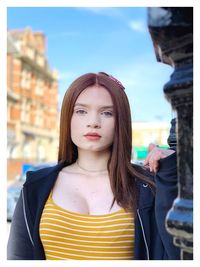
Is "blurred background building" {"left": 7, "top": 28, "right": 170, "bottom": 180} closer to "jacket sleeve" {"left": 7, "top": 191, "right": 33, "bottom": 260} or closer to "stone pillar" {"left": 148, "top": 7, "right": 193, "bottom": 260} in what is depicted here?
"jacket sleeve" {"left": 7, "top": 191, "right": 33, "bottom": 260}

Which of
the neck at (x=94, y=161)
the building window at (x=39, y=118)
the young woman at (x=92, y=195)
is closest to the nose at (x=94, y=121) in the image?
the young woman at (x=92, y=195)

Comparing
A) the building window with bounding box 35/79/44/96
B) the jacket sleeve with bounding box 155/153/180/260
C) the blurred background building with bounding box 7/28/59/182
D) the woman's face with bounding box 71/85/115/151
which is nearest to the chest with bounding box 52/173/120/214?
the woman's face with bounding box 71/85/115/151

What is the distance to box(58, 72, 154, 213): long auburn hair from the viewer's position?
120 cm

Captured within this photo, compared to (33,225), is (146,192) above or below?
above

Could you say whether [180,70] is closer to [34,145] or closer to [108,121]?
[108,121]

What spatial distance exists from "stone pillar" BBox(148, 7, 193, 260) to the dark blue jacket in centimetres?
15

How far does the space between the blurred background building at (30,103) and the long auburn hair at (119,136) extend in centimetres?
1874

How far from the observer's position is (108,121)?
1.20m

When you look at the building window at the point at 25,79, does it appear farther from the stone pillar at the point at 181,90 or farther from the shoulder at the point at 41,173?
the stone pillar at the point at 181,90

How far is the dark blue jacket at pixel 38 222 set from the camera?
3.29 feet

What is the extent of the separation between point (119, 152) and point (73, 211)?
0.23m

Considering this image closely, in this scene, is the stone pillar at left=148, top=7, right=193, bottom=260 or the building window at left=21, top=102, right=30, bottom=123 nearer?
the stone pillar at left=148, top=7, right=193, bottom=260

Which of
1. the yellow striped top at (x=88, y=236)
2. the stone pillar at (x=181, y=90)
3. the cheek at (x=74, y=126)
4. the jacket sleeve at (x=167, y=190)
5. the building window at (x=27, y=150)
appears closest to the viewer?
the stone pillar at (x=181, y=90)

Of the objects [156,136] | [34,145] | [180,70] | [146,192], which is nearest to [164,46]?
[180,70]
